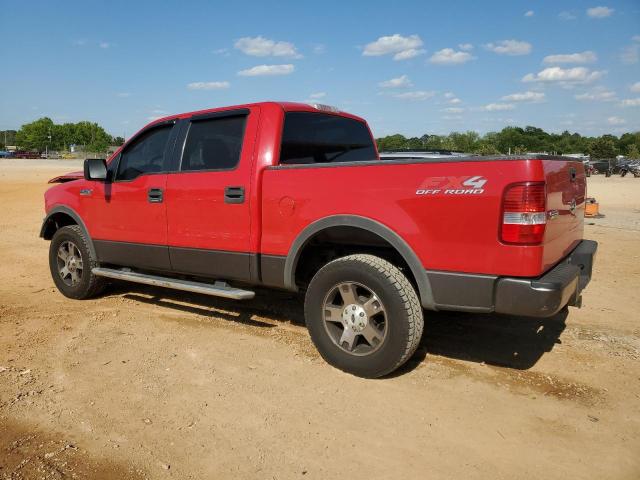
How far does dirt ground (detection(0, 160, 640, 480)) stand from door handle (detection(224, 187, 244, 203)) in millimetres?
1210

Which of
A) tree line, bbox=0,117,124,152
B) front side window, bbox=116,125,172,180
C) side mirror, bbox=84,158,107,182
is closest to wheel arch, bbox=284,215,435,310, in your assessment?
front side window, bbox=116,125,172,180

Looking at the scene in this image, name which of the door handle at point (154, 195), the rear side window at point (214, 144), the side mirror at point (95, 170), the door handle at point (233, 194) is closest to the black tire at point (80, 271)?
the side mirror at point (95, 170)

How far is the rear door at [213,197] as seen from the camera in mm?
4203

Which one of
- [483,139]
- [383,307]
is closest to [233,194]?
[383,307]

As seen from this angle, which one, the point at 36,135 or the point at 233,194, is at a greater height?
the point at 36,135

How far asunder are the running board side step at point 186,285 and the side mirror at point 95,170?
94 centimetres

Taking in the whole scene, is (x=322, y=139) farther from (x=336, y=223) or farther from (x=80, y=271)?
(x=80, y=271)

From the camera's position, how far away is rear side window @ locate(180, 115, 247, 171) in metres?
4.35

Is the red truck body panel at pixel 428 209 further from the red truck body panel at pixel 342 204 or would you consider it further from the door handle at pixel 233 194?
the door handle at pixel 233 194

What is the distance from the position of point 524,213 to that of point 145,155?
11.9ft

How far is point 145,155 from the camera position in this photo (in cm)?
507

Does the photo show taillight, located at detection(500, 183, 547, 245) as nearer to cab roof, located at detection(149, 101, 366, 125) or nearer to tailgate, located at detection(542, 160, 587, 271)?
tailgate, located at detection(542, 160, 587, 271)

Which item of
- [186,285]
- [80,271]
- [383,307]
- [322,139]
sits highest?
[322,139]

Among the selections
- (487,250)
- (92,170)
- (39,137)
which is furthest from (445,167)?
(39,137)
